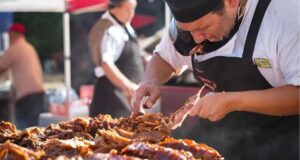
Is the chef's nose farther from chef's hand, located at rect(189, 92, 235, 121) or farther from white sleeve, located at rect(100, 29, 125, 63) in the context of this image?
white sleeve, located at rect(100, 29, 125, 63)

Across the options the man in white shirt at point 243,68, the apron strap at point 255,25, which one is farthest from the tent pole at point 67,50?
the apron strap at point 255,25

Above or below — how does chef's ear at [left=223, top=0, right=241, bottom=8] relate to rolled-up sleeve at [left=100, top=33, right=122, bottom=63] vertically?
above

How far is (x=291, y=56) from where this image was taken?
2820 millimetres

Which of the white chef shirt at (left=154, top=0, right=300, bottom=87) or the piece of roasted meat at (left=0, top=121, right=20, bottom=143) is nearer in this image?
the white chef shirt at (left=154, top=0, right=300, bottom=87)

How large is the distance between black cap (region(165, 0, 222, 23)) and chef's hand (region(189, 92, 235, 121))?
16.9 inches

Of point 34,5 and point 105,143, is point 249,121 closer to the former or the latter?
point 105,143

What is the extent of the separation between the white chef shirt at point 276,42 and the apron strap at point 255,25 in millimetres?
22

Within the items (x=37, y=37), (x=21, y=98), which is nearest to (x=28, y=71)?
(x=21, y=98)

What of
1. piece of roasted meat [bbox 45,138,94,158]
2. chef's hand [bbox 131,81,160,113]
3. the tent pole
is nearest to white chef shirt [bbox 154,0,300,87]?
chef's hand [bbox 131,81,160,113]

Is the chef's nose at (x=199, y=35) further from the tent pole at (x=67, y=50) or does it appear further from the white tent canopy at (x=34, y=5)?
the white tent canopy at (x=34, y=5)

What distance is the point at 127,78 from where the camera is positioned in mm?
6590

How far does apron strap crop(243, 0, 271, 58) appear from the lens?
3006 millimetres

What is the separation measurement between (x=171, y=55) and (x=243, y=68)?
774 mm

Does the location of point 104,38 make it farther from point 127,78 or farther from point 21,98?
point 21,98
